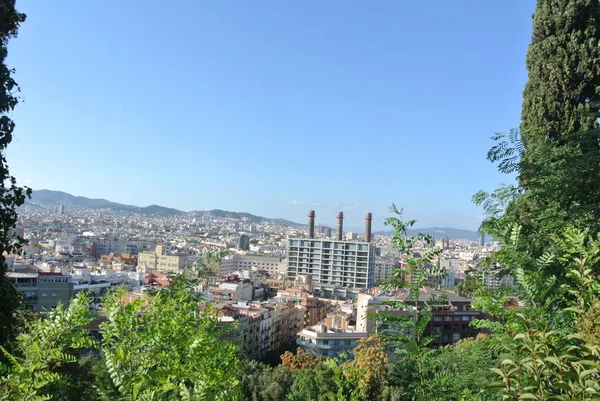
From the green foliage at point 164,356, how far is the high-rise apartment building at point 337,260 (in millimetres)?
53537

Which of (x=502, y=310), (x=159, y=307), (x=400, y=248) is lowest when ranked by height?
(x=159, y=307)

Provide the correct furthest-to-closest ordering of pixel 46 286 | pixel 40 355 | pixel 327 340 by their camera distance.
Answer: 1. pixel 46 286
2. pixel 327 340
3. pixel 40 355

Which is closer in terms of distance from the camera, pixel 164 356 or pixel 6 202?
pixel 164 356

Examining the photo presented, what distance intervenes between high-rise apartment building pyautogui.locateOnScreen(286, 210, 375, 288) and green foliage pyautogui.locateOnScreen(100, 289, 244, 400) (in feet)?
176

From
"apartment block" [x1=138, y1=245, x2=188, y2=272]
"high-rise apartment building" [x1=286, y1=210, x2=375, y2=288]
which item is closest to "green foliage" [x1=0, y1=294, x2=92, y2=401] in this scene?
"high-rise apartment building" [x1=286, y1=210, x2=375, y2=288]

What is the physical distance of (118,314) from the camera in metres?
2.77

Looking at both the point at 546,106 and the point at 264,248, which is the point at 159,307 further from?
the point at 264,248

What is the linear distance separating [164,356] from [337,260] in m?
55.4

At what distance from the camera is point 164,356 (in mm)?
2559

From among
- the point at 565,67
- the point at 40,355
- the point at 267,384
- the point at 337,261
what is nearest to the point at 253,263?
the point at 337,261

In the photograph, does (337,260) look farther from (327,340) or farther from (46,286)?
(46,286)

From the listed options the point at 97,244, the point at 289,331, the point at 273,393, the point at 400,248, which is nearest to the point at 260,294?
the point at 289,331

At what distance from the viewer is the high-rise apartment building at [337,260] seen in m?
56.9

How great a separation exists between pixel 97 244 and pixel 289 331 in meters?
65.3
